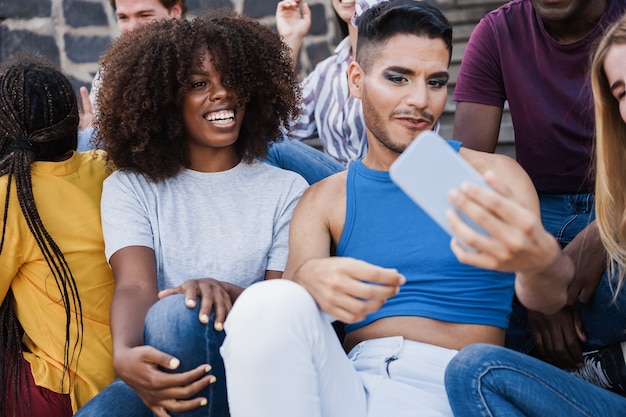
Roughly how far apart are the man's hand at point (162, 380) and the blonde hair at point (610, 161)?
1.03m

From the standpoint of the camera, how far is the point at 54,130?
240 centimetres

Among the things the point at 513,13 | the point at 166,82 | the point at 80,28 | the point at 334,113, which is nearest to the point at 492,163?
the point at 513,13

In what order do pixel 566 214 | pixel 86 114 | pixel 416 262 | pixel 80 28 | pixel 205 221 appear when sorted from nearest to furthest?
pixel 416 262
pixel 205 221
pixel 566 214
pixel 86 114
pixel 80 28

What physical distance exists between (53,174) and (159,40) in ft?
1.61

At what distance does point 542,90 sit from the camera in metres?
2.76

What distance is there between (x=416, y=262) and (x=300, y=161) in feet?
2.41

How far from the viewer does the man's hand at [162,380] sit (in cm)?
195

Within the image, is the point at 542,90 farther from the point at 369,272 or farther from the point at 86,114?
the point at 86,114

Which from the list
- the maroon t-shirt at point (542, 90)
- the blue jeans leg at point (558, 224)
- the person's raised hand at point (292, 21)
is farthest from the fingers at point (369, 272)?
the person's raised hand at point (292, 21)

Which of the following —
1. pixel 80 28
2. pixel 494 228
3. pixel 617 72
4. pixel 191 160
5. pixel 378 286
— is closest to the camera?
pixel 494 228

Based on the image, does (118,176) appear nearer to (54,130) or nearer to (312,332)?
(54,130)

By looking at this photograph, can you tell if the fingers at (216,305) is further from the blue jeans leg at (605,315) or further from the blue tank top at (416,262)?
the blue jeans leg at (605,315)

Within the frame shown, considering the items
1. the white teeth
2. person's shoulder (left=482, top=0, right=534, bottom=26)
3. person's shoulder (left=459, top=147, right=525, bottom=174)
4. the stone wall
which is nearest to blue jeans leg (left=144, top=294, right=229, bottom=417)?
the white teeth

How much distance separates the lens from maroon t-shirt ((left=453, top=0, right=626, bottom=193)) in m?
2.71
